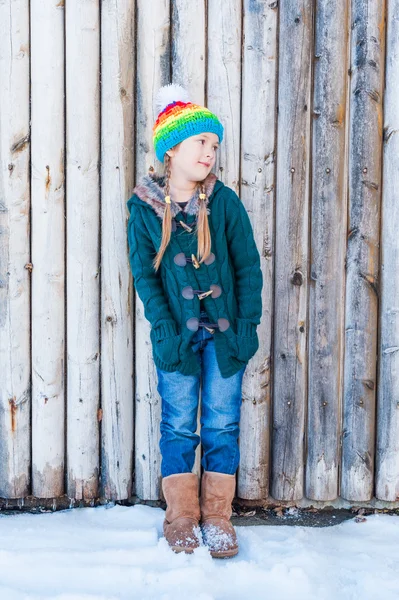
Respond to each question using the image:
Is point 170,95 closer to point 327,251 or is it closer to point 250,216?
point 250,216

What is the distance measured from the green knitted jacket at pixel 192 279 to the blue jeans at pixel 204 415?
2.9 inches

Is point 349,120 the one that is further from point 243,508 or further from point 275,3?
point 243,508

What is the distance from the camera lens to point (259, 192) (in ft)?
11.6

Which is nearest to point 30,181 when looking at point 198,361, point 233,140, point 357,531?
point 233,140

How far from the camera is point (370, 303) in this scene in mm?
3553

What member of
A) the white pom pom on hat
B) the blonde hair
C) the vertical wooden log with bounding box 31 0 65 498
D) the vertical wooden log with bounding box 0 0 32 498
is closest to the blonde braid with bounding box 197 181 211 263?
the blonde hair

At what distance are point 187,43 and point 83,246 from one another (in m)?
1.14

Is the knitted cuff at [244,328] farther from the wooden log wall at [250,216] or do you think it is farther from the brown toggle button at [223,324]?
the wooden log wall at [250,216]

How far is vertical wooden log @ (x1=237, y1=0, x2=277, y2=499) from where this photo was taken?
11.4 feet

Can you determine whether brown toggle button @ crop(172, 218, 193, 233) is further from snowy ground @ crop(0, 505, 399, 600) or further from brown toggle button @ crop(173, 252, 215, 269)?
snowy ground @ crop(0, 505, 399, 600)

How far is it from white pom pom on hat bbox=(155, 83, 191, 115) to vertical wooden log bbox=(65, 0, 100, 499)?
1.31ft

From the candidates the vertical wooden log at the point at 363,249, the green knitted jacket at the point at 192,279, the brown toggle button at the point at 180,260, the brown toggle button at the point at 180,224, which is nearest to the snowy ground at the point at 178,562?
the vertical wooden log at the point at 363,249

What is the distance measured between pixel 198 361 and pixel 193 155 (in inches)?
37.2

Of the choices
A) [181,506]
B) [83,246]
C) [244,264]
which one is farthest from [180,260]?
[181,506]
